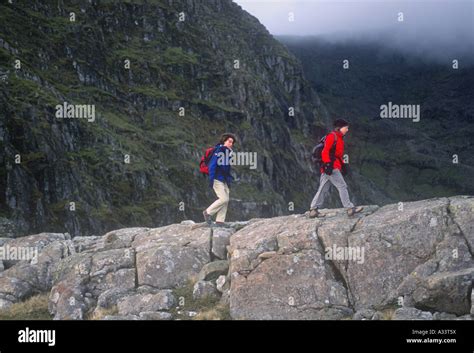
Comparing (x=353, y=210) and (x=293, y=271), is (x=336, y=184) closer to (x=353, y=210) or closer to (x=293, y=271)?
(x=353, y=210)

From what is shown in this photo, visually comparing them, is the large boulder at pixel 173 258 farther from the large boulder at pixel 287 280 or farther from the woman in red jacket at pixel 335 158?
the woman in red jacket at pixel 335 158

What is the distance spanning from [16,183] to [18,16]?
7473 centimetres

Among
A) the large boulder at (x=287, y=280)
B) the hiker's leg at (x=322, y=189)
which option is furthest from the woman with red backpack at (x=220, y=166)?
the hiker's leg at (x=322, y=189)

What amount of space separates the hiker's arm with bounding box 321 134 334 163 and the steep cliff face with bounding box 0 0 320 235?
53.1m

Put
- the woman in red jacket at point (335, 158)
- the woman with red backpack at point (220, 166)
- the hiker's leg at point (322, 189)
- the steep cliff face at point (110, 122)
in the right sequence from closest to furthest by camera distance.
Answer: the woman in red jacket at point (335, 158) < the hiker's leg at point (322, 189) < the woman with red backpack at point (220, 166) < the steep cliff face at point (110, 122)

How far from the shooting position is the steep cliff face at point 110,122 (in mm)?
83438

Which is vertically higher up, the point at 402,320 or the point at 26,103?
the point at 26,103

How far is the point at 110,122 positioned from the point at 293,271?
116 meters

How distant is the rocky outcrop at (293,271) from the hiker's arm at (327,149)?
242cm

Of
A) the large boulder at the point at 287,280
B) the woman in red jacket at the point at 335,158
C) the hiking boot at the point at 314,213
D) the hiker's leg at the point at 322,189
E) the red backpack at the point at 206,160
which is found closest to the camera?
the large boulder at the point at 287,280

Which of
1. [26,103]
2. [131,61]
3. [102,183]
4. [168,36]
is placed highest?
[168,36]

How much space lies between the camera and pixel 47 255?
24.6 metres
